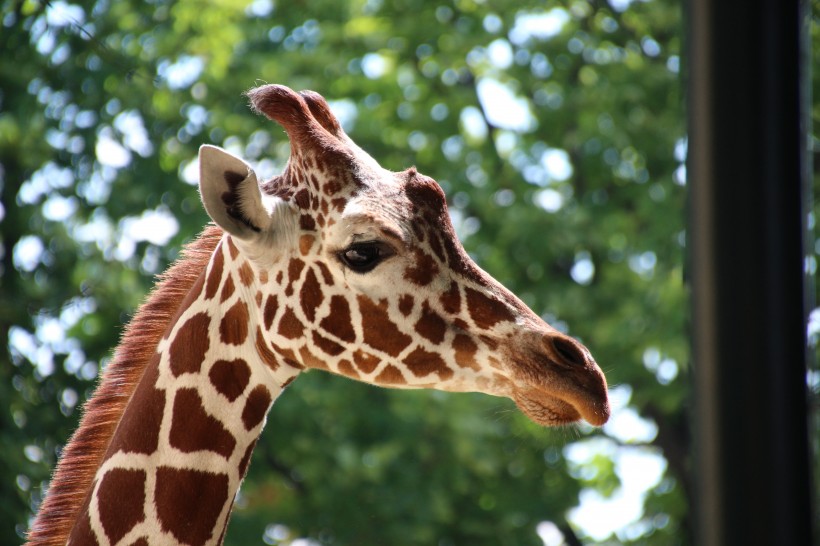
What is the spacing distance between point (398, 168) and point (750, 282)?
11.8 m

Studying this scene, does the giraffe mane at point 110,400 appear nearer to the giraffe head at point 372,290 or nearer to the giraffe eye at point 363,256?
the giraffe head at point 372,290

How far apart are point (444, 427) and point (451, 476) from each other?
0.56 meters

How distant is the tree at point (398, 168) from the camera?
33.8 ft

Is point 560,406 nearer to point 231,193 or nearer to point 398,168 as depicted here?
point 231,193

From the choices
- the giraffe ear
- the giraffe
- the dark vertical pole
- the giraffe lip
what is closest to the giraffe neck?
the giraffe

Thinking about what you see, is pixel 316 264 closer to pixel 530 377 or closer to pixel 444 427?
pixel 530 377

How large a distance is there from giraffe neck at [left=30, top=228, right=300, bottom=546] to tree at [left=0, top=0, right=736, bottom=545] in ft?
19.6

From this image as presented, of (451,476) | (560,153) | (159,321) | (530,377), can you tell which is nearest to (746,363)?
(530,377)

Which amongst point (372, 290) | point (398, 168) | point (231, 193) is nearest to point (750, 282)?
point (372, 290)

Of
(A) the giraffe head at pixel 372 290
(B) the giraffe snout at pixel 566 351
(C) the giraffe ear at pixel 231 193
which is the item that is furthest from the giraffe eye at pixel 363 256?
(B) the giraffe snout at pixel 566 351

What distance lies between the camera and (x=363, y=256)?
10.6 ft

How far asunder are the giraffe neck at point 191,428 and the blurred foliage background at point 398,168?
19.7ft

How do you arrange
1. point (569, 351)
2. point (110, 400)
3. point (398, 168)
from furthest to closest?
point (398, 168) → point (110, 400) → point (569, 351)

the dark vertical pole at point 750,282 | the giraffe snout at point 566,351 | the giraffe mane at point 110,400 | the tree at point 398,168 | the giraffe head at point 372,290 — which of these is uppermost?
the dark vertical pole at point 750,282
